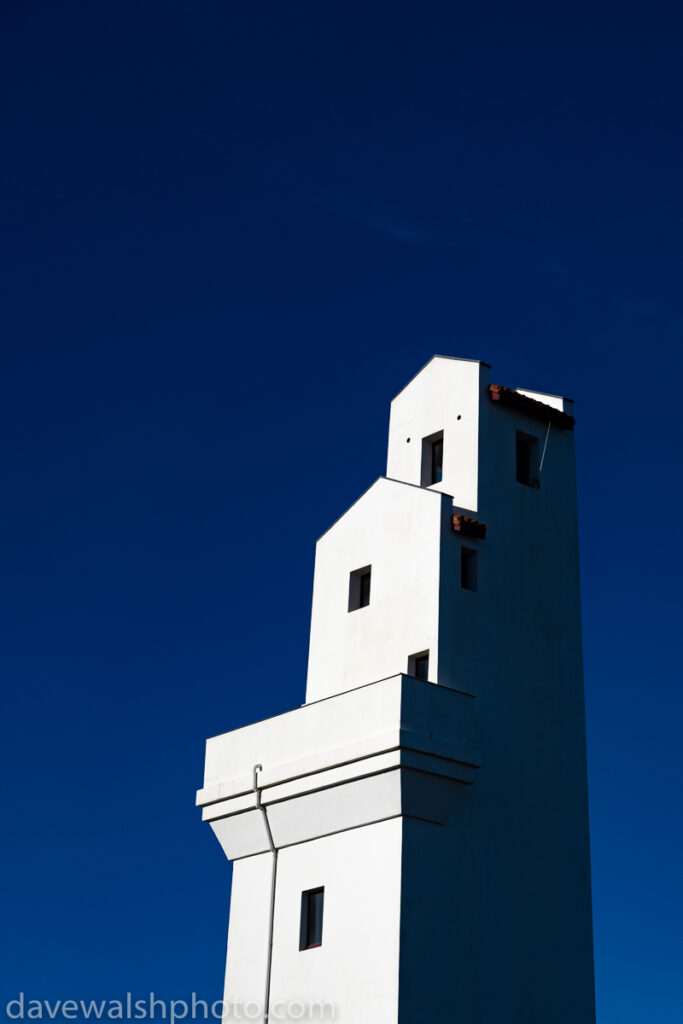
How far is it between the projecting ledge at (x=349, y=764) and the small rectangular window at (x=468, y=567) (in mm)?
3258

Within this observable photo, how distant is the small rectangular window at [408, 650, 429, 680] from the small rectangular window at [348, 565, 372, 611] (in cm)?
300

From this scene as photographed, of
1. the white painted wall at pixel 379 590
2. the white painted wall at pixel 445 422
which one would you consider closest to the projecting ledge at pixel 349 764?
the white painted wall at pixel 379 590

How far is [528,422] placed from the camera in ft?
129

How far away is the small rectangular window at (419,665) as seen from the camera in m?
34.8

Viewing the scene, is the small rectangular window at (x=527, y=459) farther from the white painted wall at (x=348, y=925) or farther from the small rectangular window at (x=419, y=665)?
the white painted wall at (x=348, y=925)

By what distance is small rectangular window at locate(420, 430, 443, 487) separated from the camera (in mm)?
39062

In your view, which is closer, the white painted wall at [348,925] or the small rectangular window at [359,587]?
the white painted wall at [348,925]

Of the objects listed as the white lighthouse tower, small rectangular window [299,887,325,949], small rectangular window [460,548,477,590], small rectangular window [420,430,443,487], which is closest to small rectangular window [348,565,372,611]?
the white lighthouse tower

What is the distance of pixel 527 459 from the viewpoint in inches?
1539

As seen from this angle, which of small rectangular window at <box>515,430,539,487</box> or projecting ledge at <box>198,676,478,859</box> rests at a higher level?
small rectangular window at <box>515,430,539,487</box>

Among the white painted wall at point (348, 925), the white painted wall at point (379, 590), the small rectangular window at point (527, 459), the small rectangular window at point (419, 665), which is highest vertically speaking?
the small rectangular window at point (527, 459)

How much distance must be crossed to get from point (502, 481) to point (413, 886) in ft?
36.9

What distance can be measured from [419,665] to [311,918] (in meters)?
6.50

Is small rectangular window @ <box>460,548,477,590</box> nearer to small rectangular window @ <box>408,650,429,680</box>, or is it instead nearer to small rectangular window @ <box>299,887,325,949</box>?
small rectangular window @ <box>408,650,429,680</box>
